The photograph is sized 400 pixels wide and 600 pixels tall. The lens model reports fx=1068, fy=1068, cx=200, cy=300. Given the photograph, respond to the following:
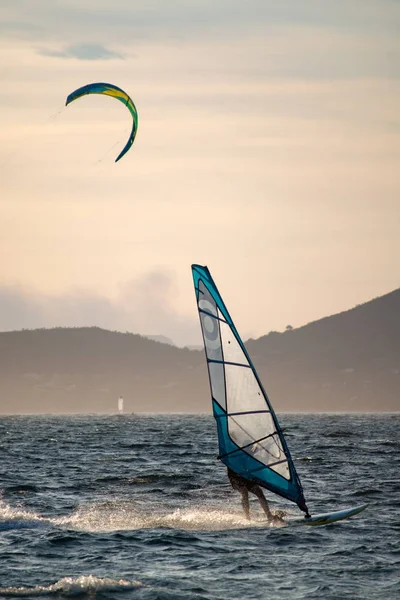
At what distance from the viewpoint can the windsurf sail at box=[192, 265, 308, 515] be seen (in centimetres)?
2262

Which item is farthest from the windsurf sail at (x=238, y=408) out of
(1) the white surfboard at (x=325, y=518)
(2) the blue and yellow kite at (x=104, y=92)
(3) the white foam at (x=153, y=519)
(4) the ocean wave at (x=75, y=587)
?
(2) the blue and yellow kite at (x=104, y=92)

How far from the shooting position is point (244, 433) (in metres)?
23.1

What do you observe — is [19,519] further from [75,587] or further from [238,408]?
[75,587]

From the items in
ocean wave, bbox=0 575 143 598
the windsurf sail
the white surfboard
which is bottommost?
ocean wave, bbox=0 575 143 598

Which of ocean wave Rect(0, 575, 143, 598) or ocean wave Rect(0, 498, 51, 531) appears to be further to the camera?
ocean wave Rect(0, 498, 51, 531)

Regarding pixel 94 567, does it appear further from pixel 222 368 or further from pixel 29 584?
pixel 222 368

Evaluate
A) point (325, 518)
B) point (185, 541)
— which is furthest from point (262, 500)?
point (185, 541)

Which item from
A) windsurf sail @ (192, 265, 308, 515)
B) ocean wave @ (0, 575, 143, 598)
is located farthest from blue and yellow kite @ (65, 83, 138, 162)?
ocean wave @ (0, 575, 143, 598)

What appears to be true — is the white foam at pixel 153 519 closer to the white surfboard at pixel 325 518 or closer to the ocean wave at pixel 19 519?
the ocean wave at pixel 19 519

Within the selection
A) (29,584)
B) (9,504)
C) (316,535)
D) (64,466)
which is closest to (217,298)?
(316,535)

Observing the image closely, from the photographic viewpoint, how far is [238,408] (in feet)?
75.3

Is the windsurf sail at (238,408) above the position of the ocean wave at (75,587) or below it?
above

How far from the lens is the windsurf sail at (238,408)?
22625 millimetres

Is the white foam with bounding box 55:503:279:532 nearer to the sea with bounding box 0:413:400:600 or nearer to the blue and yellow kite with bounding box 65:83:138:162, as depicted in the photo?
the sea with bounding box 0:413:400:600
